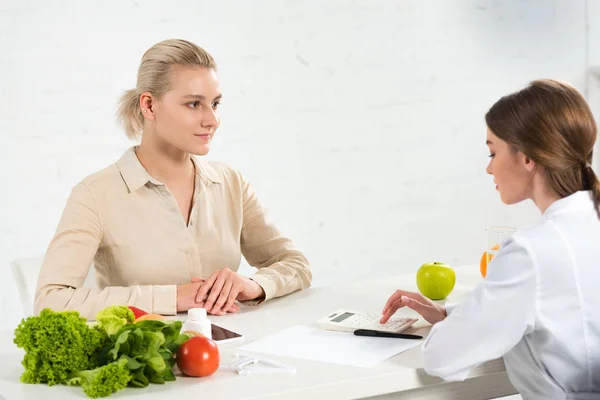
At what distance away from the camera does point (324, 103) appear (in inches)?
155

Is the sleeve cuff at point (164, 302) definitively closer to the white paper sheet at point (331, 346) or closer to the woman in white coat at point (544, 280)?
the white paper sheet at point (331, 346)

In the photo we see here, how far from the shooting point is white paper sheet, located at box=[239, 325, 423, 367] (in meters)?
1.74

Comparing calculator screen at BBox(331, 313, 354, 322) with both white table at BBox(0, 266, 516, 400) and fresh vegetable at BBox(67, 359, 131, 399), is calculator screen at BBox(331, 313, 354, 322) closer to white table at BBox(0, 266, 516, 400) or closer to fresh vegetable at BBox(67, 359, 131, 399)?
white table at BBox(0, 266, 516, 400)

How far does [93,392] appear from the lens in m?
1.51

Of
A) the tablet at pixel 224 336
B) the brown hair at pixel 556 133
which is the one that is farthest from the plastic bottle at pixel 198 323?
the brown hair at pixel 556 133

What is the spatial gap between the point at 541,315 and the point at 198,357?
640mm

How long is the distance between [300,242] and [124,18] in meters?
1.25

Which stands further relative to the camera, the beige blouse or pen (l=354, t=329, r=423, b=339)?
the beige blouse

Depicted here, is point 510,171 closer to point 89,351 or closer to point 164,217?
point 89,351

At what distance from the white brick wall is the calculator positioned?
5.94 ft

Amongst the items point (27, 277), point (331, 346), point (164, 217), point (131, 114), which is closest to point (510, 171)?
point (331, 346)

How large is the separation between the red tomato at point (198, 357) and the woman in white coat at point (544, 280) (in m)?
0.40

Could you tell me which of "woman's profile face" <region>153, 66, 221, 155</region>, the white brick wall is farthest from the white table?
the white brick wall

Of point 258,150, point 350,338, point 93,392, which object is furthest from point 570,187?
point 258,150
